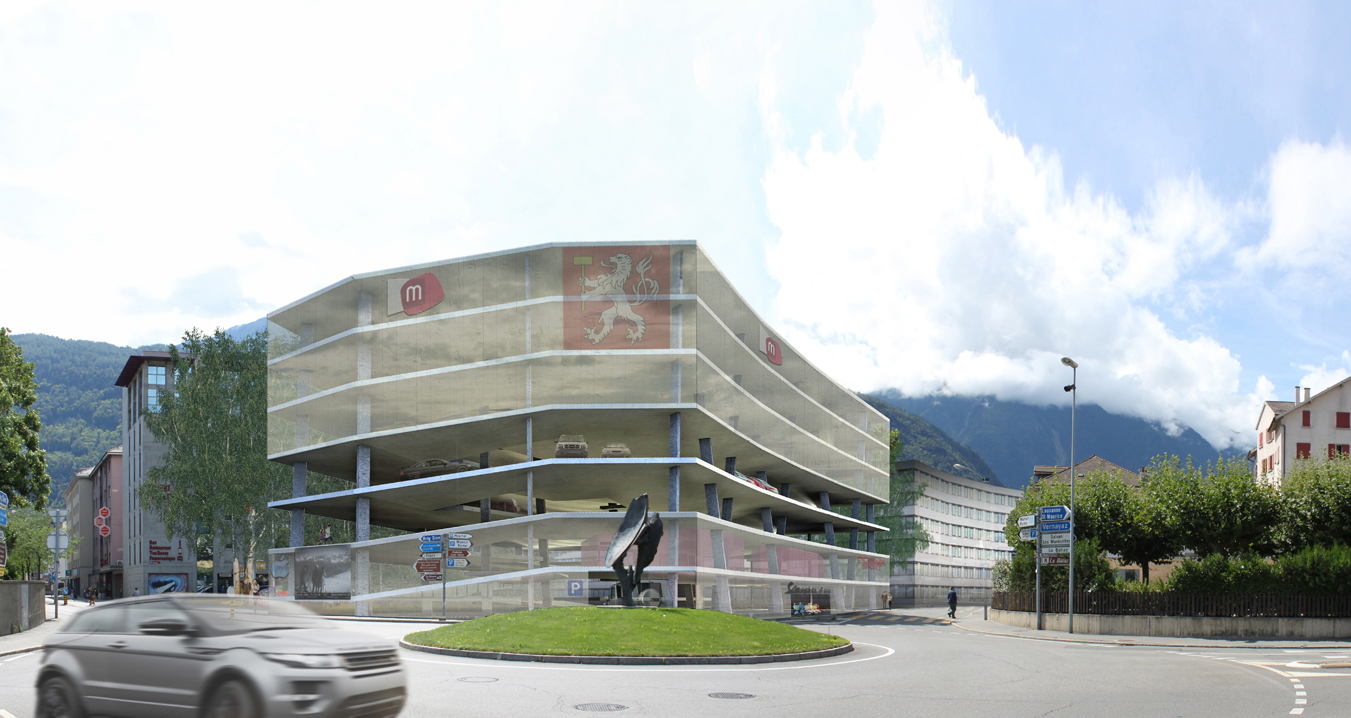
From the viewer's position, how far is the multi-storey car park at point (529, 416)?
4872cm

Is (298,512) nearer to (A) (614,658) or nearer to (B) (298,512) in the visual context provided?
(B) (298,512)

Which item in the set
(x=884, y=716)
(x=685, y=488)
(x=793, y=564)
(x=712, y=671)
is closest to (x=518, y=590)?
(x=685, y=488)

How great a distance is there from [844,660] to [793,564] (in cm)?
4222

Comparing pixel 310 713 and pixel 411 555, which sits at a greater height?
pixel 310 713

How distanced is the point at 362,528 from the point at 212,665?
45.9m

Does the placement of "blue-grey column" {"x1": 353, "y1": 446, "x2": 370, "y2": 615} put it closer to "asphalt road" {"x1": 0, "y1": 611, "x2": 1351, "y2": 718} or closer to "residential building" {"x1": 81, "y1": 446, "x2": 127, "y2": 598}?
"asphalt road" {"x1": 0, "y1": 611, "x2": 1351, "y2": 718}

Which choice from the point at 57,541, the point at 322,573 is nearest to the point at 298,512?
the point at 322,573

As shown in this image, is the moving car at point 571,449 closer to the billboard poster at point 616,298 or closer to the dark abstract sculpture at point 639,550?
the billboard poster at point 616,298

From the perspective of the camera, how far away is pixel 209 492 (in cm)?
5866

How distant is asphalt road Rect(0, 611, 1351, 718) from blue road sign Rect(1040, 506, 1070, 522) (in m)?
13.1

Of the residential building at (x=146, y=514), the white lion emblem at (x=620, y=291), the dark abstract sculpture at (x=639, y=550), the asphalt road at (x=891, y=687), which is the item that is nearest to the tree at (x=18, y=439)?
the asphalt road at (x=891, y=687)

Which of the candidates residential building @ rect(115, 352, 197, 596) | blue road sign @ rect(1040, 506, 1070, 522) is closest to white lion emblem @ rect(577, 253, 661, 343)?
blue road sign @ rect(1040, 506, 1070, 522)

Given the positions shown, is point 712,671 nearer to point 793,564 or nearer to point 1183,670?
point 1183,670

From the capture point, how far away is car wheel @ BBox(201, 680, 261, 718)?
8742mm
